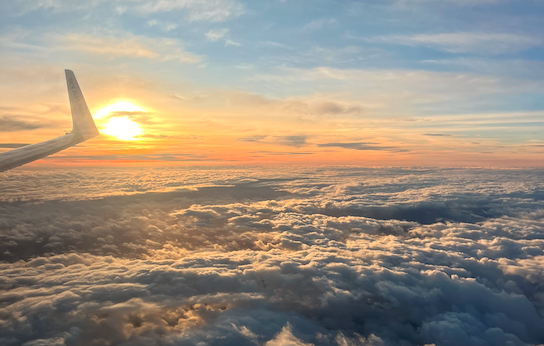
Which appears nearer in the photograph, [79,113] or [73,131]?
[79,113]

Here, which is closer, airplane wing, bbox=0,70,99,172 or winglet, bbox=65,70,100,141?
airplane wing, bbox=0,70,99,172

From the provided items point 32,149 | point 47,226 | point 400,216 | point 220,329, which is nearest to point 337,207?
point 400,216

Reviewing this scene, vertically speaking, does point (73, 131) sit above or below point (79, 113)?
below

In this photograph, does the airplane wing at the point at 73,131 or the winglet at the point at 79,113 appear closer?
the airplane wing at the point at 73,131

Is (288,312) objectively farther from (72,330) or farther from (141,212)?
(141,212)

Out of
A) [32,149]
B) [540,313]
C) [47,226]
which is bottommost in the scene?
[47,226]

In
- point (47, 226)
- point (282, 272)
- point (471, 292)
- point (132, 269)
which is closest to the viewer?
point (471, 292)
